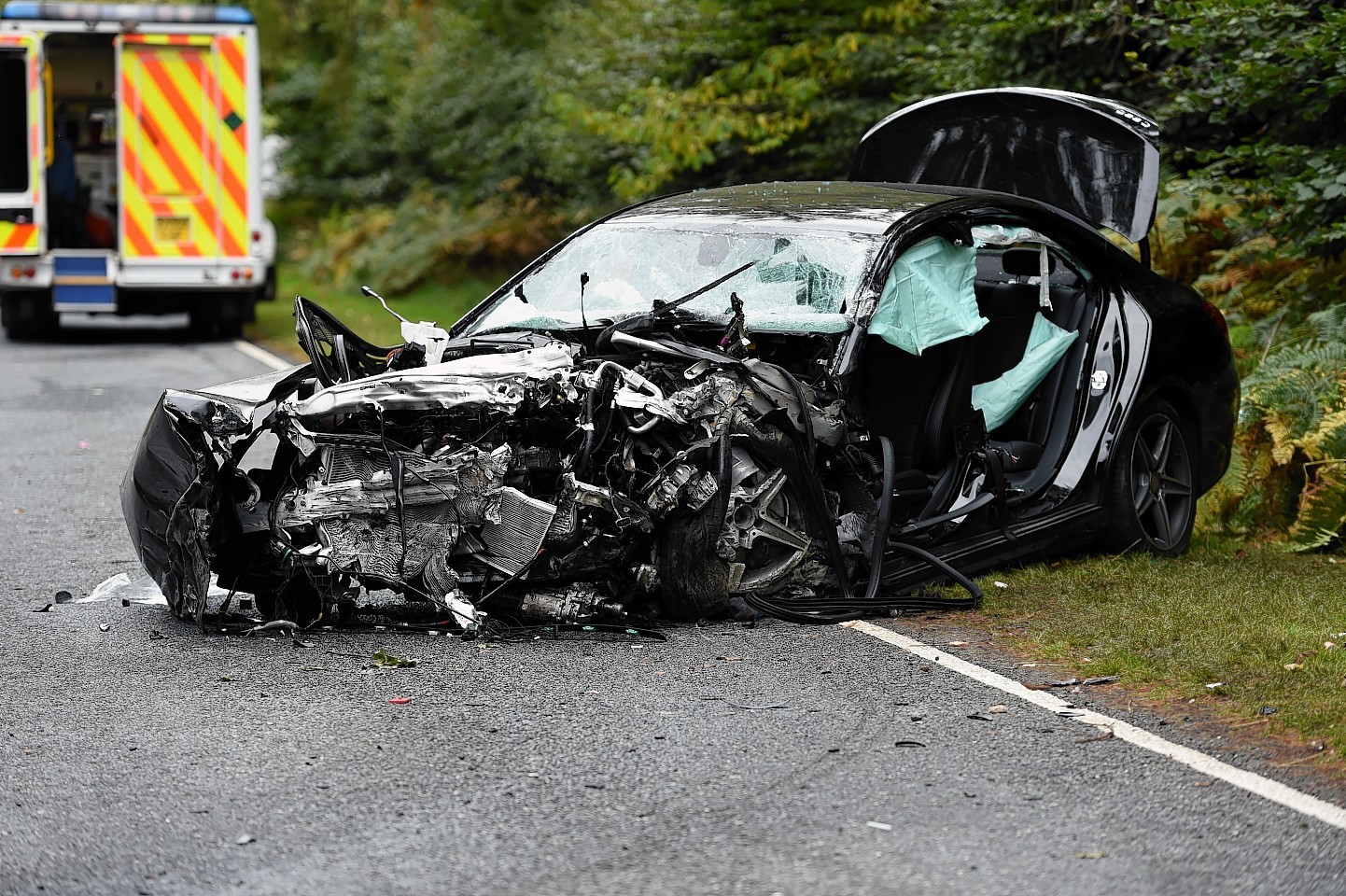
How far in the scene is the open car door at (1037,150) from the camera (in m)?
7.79

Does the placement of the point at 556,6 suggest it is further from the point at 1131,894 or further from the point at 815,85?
the point at 1131,894

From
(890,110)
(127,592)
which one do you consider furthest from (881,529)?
(890,110)

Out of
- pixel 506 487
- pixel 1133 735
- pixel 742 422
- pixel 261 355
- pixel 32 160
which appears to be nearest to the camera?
pixel 1133 735

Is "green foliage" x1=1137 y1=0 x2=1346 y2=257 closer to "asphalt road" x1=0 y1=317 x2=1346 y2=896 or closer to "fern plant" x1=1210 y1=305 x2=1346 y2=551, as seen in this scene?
"fern plant" x1=1210 y1=305 x2=1346 y2=551

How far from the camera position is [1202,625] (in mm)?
6211

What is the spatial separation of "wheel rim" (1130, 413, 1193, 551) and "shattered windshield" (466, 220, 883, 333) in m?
1.79

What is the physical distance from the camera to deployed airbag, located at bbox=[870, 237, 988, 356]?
21.4 feet

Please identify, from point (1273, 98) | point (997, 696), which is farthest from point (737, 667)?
point (1273, 98)

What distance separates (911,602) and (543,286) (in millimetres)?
2095

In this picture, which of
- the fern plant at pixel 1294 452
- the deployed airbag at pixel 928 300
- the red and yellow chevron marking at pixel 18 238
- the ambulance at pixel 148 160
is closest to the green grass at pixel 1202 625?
the fern plant at pixel 1294 452

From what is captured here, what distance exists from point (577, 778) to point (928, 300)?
2.89 m

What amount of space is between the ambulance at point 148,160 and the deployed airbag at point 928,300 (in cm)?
1189

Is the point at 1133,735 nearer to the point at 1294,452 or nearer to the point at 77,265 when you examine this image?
the point at 1294,452

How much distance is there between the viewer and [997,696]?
5332 mm
